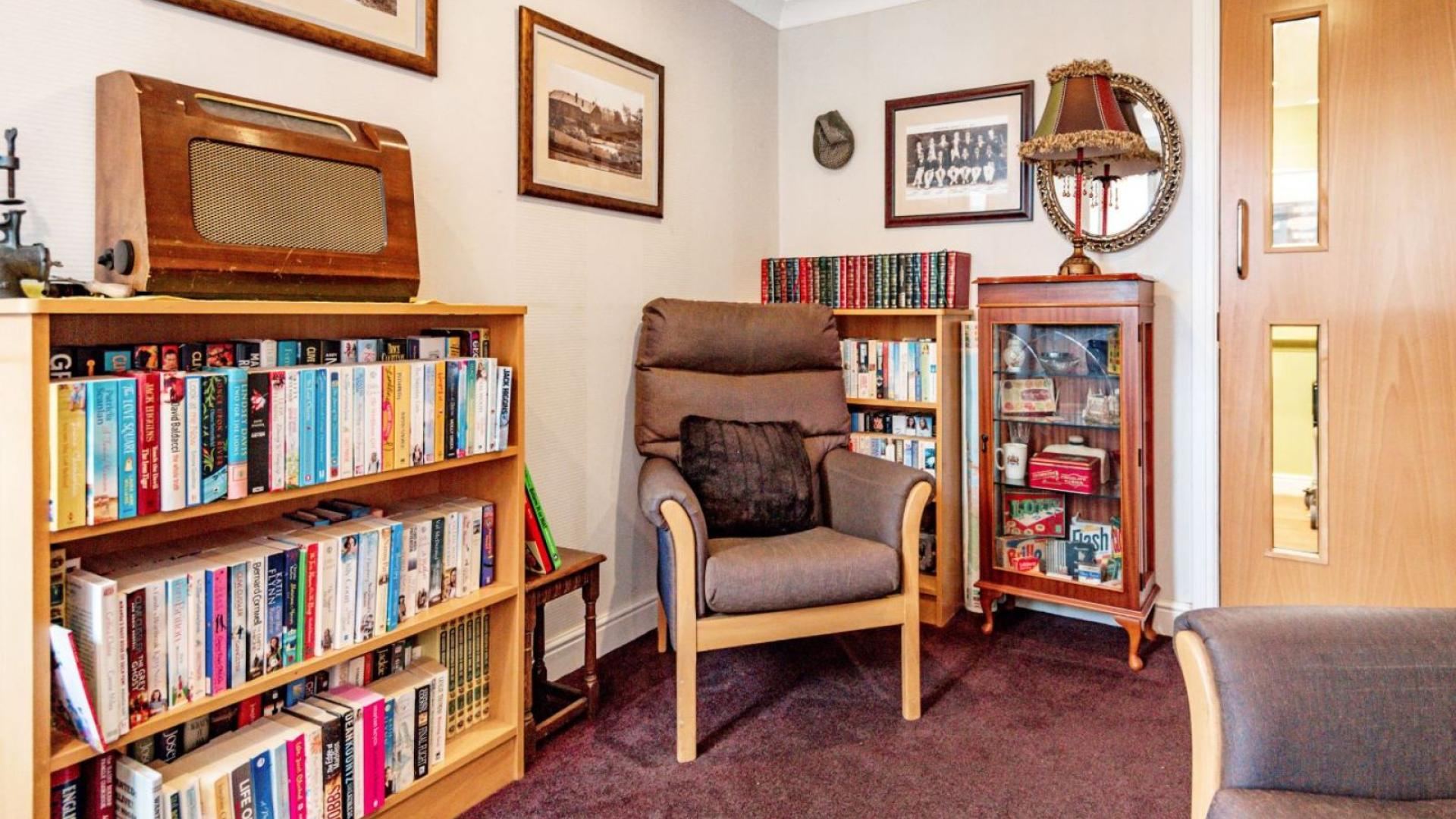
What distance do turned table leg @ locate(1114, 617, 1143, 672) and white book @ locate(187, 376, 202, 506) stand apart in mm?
2467

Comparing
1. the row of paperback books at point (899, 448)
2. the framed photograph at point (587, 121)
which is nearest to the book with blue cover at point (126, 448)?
the framed photograph at point (587, 121)

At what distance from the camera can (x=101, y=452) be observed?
128 centimetres

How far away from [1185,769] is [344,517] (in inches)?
75.9

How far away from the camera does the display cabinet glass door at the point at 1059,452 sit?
2781mm

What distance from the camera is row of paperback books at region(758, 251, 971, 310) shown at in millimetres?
3100

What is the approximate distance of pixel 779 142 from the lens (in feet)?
11.9

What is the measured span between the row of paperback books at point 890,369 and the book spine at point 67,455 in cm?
226

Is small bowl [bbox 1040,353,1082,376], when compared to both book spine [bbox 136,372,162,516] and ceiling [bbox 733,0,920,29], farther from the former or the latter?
book spine [bbox 136,372,162,516]

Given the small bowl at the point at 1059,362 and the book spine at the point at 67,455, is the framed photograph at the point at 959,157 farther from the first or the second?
the book spine at the point at 67,455

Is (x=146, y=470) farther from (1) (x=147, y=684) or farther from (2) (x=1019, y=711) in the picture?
(2) (x=1019, y=711)

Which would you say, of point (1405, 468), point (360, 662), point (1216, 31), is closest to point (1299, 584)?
point (1405, 468)

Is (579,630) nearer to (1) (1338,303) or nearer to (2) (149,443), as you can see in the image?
(2) (149,443)

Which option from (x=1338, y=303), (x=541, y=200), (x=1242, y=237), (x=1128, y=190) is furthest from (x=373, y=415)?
(x=1338, y=303)

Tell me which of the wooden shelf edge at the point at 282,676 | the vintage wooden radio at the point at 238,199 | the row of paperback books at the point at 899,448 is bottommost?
the wooden shelf edge at the point at 282,676
